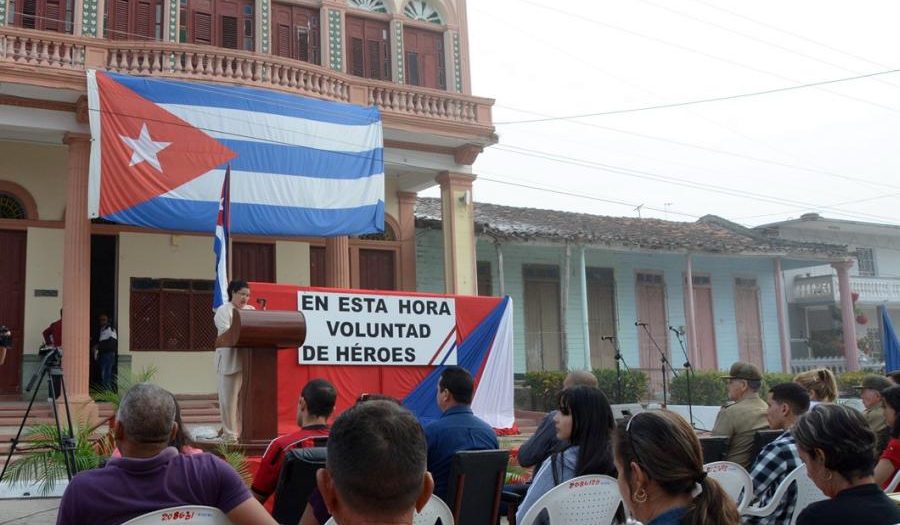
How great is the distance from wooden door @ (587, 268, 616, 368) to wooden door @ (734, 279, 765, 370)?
4.24 m

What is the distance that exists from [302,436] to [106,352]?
10756 millimetres

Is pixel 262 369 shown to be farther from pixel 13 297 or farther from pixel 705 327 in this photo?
pixel 705 327

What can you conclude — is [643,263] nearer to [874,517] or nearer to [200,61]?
[200,61]

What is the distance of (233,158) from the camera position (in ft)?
43.0

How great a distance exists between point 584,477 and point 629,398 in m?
14.3

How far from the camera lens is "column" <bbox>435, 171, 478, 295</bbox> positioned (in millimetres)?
16297

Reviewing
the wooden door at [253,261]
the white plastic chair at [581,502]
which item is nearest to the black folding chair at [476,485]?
the white plastic chair at [581,502]

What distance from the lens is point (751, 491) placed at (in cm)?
430

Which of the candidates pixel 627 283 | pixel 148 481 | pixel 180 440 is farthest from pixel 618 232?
pixel 148 481

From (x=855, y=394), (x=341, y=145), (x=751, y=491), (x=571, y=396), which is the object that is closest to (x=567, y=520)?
(x=571, y=396)

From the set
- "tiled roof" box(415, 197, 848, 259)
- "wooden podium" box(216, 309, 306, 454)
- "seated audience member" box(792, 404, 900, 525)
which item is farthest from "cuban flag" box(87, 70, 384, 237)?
"seated audience member" box(792, 404, 900, 525)

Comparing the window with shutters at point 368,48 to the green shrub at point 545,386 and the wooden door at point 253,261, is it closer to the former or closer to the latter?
the wooden door at point 253,261

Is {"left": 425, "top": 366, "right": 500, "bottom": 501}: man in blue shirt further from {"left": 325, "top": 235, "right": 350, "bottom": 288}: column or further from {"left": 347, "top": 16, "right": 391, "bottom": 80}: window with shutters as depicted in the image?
{"left": 347, "top": 16, "right": 391, "bottom": 80}: window with shutters

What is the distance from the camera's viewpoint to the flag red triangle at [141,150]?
1218 cm
